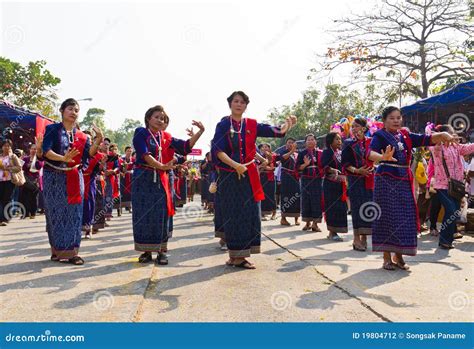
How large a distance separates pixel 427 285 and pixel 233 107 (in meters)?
2.65

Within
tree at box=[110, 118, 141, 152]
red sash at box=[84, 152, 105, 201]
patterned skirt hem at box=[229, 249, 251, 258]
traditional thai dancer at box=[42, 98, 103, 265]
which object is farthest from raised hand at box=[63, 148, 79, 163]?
tree at box=[110, 118, 141, 152]

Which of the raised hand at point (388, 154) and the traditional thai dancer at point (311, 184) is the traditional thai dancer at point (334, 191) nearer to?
the traditional thai dancer at point (311, 184)

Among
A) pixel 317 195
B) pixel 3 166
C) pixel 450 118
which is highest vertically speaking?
pixel 450 118

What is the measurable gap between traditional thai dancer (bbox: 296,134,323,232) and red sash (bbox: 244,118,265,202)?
3.49m

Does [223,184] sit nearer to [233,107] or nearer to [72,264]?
[233,107]

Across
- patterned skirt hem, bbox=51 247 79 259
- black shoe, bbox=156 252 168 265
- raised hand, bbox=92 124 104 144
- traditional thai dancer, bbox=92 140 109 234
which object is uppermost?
raised hand, bbox=92 124 104 144

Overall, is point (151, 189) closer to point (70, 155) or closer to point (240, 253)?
point (70, 155)

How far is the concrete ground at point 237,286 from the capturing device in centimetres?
336

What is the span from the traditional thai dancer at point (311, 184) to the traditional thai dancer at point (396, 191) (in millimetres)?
3491

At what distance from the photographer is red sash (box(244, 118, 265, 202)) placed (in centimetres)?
519

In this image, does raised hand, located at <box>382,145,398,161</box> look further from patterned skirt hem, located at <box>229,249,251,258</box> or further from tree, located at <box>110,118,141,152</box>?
tree, located at <box>110,118,141,152</box>

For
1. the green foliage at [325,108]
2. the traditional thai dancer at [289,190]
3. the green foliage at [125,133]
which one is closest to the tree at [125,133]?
the green foliage at [125,133]

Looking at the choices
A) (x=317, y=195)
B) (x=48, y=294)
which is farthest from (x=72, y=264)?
(x=317, y=195)
